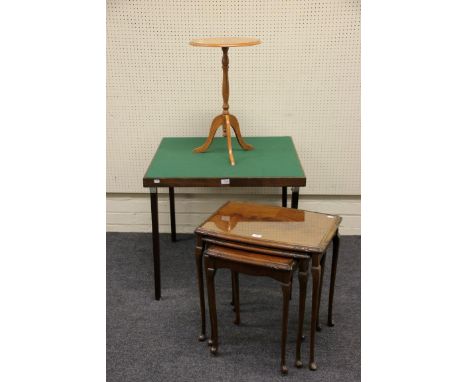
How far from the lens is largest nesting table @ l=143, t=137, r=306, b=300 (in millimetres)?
2604

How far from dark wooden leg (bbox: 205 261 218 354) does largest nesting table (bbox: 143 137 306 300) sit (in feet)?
1.59

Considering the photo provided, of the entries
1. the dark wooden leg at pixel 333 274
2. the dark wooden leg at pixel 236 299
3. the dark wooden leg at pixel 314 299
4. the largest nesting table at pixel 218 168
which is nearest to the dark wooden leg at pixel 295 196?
the largest nesting table at pixel 218 168

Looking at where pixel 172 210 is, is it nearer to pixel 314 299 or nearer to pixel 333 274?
pixel 333 274

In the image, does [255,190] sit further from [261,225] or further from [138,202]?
[261,225]

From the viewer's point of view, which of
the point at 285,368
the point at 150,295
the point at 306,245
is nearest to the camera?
the point at 306,245

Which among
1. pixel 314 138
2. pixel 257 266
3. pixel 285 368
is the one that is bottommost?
pixel 285 368

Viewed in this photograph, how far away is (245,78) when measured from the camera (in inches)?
126

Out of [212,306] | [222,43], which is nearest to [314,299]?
[212,306]

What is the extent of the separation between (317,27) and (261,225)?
1330 millimetres

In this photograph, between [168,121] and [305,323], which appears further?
[168,121]

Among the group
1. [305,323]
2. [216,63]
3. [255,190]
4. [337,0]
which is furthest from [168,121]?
[305,323]

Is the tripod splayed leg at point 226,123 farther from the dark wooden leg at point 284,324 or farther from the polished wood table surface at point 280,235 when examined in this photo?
the dark wooden leg at point 284,324

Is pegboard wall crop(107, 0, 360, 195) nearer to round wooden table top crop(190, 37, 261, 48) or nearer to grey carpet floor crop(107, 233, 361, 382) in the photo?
round wooden table top crop(190, 37, 261, 48)

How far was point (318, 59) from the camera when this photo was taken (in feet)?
10.3
